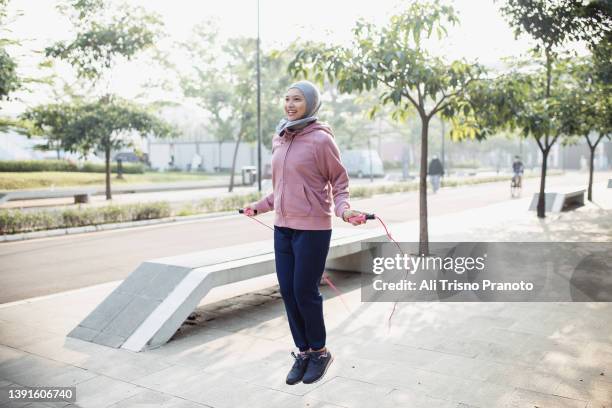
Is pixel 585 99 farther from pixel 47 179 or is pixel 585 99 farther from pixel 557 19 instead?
pixel 47 179

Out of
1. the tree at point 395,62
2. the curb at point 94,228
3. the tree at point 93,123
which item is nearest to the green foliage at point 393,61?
the tree at point 395,62

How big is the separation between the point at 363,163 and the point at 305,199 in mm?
45244

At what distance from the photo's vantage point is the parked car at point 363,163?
159 feet

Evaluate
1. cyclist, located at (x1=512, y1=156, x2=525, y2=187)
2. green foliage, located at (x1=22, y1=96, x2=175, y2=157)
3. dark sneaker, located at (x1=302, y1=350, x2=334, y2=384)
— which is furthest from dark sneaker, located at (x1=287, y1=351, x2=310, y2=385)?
cyclist, located at (x1=512, y1=156, x2=525, y2=187)

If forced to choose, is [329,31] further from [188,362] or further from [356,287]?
[188,362]

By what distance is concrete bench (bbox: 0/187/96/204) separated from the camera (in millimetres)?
17514

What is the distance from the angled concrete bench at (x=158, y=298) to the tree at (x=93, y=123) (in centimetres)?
1508

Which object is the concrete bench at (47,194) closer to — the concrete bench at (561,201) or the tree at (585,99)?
the tree at (585,99)

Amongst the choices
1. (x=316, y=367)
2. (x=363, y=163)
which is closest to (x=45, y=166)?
(x=316, y=367)

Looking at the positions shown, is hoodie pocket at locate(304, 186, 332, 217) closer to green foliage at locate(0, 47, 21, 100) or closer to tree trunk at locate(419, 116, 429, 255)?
tree trunk at locate(419, 116, 429, 255)

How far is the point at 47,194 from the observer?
21094 mm

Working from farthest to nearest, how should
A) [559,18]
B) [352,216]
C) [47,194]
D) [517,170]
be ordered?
[517,170]
[47,194]
[559,18]
[352,216]

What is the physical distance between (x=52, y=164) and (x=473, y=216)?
14.2m

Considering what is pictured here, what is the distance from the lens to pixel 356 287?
7.86 metres
